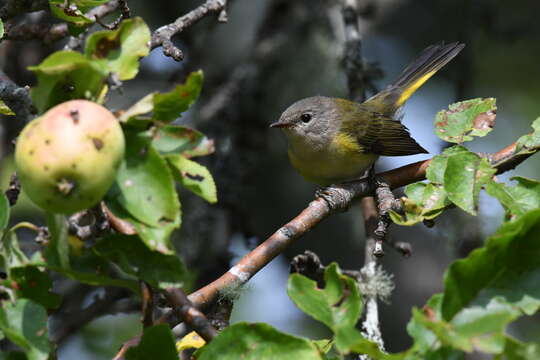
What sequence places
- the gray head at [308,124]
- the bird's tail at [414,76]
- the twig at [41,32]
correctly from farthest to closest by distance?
the bird's tail at [414,76]
the gray head at [308,124]
the twig at [41,32]

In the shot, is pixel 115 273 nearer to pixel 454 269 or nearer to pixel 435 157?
pixel 435 157

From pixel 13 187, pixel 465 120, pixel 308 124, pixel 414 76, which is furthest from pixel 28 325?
pixel 414 76

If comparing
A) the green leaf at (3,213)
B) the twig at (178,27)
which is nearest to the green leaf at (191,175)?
the green leaf at (3,213)

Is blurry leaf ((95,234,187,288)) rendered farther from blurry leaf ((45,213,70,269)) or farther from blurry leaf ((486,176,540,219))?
blurry leaf ((486,176,540,219))

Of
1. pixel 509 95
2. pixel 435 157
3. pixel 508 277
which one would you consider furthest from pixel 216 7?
pixel 509 95

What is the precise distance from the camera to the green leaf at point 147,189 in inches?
56.2

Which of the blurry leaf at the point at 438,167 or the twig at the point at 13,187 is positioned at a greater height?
the blurry leaf at the point at 438,167

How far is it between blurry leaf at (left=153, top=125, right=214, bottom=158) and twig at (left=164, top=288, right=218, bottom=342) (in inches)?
12.9

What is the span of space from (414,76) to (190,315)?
4129mm

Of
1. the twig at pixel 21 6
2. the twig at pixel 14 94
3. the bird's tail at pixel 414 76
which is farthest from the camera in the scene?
the bird's tail at pixel 414 76

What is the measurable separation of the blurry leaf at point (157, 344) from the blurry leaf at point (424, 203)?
707mm

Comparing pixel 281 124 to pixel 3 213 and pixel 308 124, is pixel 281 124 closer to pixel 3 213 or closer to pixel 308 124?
pixel 308 124

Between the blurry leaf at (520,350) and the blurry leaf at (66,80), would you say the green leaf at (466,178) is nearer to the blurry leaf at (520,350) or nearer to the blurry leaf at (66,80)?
the blurry leaf at (520,350)

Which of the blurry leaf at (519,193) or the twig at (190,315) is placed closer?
the twig at (190,315)
